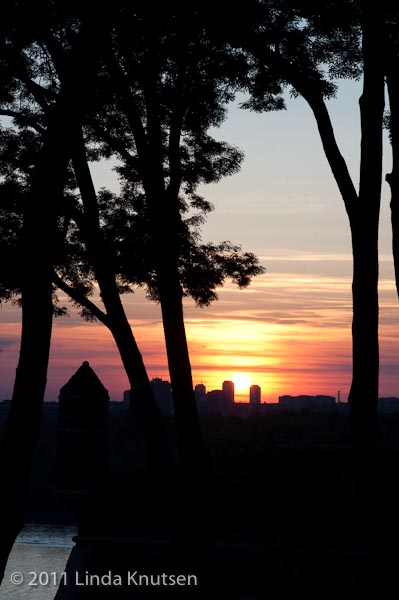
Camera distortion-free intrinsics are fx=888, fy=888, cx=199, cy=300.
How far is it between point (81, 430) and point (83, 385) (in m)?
1.07

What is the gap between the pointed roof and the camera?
826 inches

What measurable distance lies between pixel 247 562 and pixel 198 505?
13.8 ft

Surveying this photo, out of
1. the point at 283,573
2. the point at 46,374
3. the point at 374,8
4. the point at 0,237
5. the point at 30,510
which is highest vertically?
the point at 374,8

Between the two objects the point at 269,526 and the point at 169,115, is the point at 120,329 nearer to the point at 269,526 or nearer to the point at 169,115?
the point at 169,115

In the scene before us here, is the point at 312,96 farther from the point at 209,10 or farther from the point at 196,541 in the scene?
the point at 196,541

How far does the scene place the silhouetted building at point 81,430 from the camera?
66.8 feet

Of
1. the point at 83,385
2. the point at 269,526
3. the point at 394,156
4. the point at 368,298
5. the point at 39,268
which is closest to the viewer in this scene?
the point at 39,268

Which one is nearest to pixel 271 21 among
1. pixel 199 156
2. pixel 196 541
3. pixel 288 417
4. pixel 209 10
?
pixel 209 10

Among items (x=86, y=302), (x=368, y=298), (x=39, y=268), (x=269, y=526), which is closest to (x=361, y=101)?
(x=368, y=298)

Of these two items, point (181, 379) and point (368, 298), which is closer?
point (368, 298)

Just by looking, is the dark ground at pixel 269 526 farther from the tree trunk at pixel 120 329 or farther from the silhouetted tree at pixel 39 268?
the silhouetted tree at pixel 39 268

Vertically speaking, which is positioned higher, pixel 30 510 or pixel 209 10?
pixel 209 10

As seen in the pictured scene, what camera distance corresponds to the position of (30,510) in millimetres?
107875

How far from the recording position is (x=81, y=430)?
20750mm
